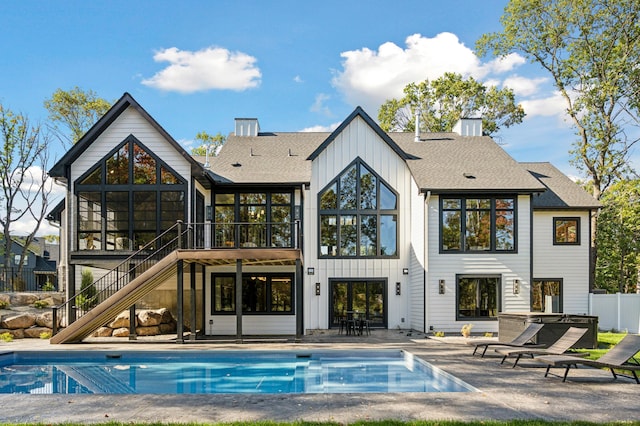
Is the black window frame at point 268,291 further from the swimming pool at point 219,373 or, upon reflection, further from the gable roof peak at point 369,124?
the swimming pool at point 219,373

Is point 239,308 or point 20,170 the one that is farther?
point 20,170

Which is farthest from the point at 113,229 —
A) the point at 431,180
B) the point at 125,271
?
the point at 431,180

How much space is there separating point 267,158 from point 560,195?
11346 millimetres

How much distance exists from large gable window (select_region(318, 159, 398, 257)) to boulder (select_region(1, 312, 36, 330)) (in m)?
9.90

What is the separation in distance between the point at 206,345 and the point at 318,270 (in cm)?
559

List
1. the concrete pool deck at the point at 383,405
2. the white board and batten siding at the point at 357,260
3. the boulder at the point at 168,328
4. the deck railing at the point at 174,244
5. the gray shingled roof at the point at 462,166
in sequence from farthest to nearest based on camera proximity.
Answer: the white board and batten siding at the point at 357,260 → the gray shingled roof at the point at 462,166 → the boulder at the point at 168,328 → the deck railing at the point at 174,244 → the concrete pool deck at the point at 383,405

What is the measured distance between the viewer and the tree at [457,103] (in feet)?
112

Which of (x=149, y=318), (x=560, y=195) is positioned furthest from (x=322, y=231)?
(x=560, y=195)

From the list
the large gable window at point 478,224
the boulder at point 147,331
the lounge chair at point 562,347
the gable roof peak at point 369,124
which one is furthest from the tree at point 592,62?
the boulder at point 147,331

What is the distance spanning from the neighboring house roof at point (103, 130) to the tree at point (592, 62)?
19.2 meters

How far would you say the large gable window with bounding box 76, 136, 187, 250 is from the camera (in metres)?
16.6

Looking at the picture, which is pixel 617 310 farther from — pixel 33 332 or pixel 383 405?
pixel 33 332

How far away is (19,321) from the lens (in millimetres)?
17625

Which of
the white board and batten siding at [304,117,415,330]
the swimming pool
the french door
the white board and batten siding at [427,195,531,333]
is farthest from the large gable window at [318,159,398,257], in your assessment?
the swimming pool
